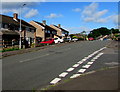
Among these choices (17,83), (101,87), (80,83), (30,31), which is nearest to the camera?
(101,87)

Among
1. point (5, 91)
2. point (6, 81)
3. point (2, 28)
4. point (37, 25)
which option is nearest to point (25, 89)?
point (5, 91)

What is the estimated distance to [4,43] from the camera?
25781 millimetres

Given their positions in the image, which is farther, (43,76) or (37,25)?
(37,25)

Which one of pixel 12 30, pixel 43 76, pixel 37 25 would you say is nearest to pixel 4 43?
pixel 12 30

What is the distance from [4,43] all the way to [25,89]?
2177cm

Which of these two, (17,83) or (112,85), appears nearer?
(112,85)

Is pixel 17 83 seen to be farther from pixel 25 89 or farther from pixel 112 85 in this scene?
pixel 112 85

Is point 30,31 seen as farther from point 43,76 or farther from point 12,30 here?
point 43,76

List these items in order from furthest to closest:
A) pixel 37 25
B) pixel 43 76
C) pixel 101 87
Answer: pixel 37 25, pixel 43 76, pixel 101 87

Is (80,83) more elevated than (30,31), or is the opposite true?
(30,31)

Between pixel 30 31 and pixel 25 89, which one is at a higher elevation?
pixel 30 31

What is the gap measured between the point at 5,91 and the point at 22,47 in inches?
884

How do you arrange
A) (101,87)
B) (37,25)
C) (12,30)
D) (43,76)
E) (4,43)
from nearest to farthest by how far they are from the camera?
(101,87)
(43,76)
(4,43)
(12,30)
(37,25)

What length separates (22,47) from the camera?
89.3ft
